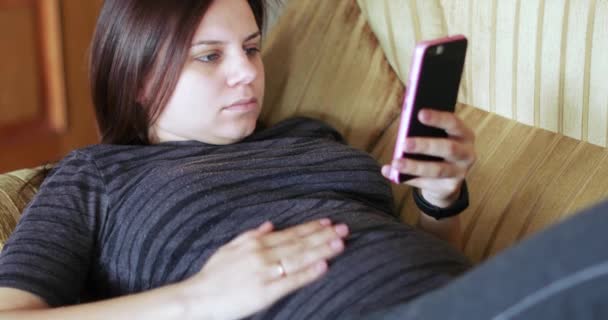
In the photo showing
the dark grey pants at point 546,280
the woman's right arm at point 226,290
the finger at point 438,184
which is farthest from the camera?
the finger at point 438,184

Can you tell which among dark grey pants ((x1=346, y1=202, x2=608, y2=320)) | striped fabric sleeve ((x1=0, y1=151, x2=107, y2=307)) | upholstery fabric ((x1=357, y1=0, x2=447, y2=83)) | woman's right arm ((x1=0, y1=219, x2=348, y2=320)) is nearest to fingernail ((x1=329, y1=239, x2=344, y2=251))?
woman's right arm ((x1=0, y1=219, x2=348, y2=320))

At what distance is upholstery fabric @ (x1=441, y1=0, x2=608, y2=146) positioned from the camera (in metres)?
1.01

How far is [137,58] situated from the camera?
1075mm

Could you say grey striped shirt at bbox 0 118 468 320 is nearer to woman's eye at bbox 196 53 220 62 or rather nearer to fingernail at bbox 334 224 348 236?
fingernail at bbox 334 224 348 236

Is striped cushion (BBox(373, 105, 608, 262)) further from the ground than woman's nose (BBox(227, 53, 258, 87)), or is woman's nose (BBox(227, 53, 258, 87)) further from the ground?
woman's nose (BBox(227, 53, 258, 87))

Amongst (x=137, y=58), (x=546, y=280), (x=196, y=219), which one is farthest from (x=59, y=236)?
(x=546, y=280)

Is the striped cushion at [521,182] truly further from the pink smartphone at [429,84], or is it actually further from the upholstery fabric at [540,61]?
the pink smartphone at [429,84]

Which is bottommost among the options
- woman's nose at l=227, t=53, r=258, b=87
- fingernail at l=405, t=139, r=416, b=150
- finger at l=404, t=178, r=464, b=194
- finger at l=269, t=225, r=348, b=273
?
finger at l=269, t=225, r=348, b=273

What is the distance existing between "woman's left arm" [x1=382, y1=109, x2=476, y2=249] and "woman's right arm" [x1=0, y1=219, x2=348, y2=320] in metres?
0.13

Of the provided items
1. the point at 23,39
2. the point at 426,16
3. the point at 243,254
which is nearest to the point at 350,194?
the point at 243,254

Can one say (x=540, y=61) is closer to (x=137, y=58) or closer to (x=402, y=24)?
(x=402, y=24)

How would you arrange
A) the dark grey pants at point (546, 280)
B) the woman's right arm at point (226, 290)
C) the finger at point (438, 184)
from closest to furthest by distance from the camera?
the dark grey pants at point (546, 280)
the woman's right arm at point (226, 290)
the finger at point (438, 184)

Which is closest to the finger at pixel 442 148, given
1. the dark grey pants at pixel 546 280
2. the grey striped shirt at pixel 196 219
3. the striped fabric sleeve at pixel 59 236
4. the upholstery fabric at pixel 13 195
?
the grey striped shirt at pixel 196 219

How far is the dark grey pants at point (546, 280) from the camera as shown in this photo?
61cm
